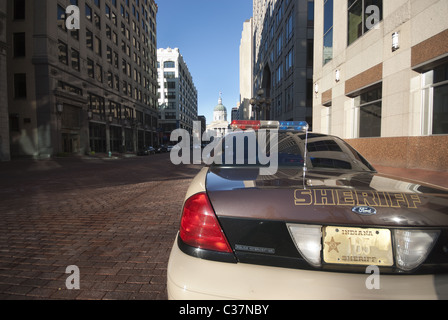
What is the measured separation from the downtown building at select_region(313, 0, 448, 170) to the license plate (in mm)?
8534

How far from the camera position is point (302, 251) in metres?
1.31

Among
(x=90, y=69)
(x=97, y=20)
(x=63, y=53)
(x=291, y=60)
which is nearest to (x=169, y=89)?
(x=97, y=20)

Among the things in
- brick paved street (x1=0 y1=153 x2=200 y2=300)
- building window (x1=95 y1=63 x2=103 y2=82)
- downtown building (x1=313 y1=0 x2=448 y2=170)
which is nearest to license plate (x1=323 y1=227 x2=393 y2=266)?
brick paved street (x1=0 y1=153 x2=200 y2=300)

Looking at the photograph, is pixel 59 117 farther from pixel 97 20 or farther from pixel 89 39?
pixel 97 20

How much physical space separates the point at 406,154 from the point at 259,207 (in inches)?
399

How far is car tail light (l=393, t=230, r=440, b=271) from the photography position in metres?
1.26

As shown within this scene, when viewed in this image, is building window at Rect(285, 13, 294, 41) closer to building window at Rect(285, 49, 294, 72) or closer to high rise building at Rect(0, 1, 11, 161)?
building window at Rect(285, 49, 294, 72)

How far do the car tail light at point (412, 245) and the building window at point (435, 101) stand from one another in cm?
891

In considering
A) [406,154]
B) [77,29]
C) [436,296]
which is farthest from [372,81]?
[77,29]

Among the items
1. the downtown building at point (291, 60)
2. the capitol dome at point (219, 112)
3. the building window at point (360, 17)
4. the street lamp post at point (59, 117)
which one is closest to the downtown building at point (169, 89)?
the downtown building at point (291, 60)

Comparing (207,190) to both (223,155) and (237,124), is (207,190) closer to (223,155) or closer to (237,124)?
(223,155)

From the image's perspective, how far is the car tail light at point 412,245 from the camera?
1265 millimetres

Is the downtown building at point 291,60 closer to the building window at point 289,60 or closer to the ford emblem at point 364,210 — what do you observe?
the building window at point 289,60

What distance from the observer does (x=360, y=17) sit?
38.8 feet
